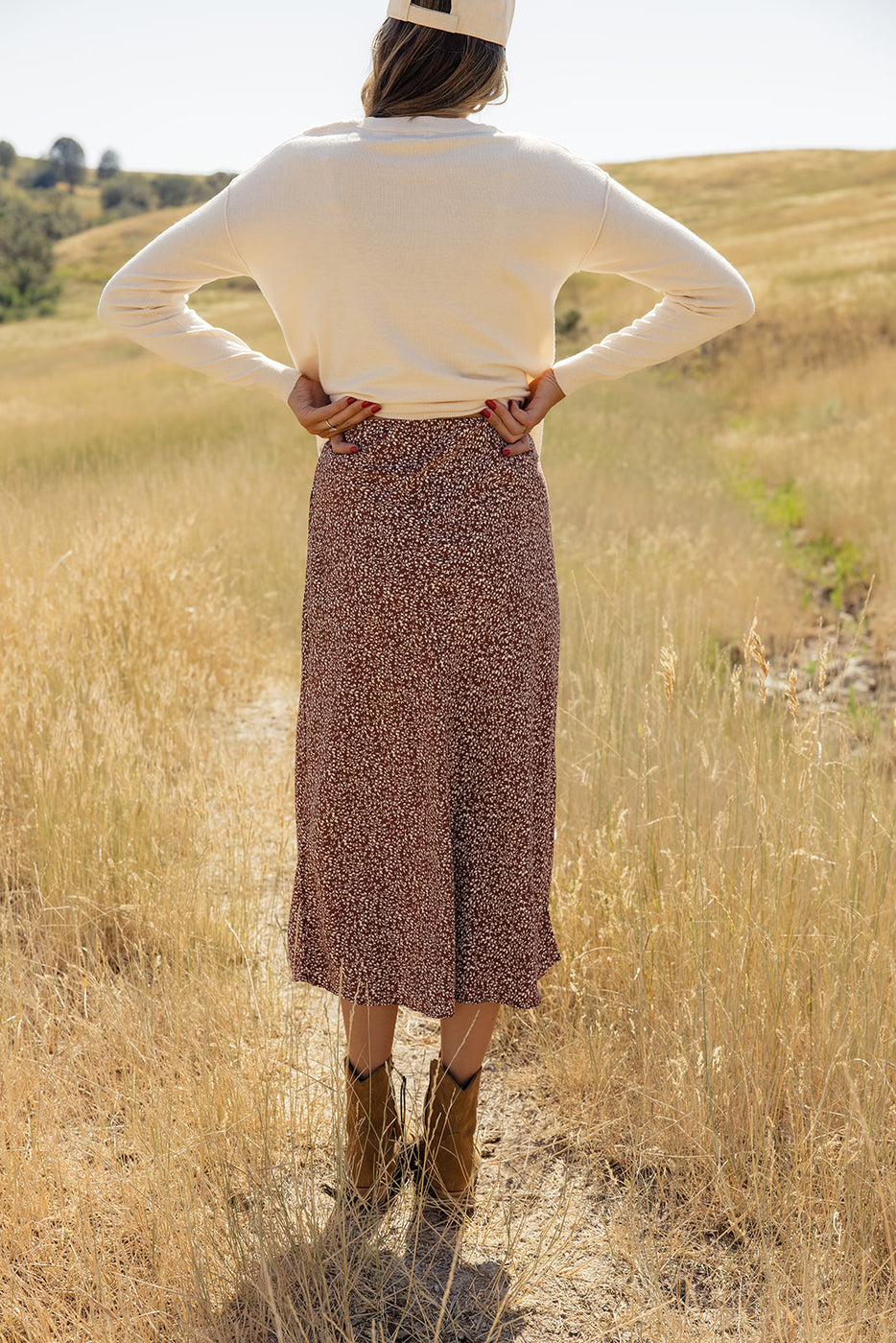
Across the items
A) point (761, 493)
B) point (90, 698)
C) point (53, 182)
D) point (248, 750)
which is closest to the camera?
point (90, 698)

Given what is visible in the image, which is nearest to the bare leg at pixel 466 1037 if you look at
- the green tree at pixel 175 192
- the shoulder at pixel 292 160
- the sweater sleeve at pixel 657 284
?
the sweater sleeve at pixel 657 284

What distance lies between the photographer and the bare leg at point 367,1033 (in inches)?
74.9

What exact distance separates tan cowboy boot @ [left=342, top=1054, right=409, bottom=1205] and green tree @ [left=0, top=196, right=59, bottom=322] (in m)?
48.9

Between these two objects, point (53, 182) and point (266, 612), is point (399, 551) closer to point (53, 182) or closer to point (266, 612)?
point (266, 612)

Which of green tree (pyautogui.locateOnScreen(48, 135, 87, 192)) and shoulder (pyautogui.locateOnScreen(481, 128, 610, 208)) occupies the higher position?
green tree (pyautogui.locateOnScreen(48, 135, 87, 192))

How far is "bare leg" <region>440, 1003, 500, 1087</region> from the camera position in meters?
1.89

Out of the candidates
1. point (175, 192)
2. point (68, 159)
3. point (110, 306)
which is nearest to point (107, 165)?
point (68, 159)

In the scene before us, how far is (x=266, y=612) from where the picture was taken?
5.45 metres

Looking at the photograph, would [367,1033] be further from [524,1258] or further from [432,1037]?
[432,1037]

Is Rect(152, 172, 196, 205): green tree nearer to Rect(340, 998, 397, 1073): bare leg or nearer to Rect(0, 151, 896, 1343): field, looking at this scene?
Rect(0, 151, 896, 1343): field

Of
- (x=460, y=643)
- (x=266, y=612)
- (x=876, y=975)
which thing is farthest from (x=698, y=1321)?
(x=266, y=612)

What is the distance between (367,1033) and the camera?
191cm

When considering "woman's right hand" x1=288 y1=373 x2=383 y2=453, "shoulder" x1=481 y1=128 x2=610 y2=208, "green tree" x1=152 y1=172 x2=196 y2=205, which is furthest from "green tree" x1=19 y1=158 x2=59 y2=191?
"shoulder" x1=481 y1=128 x2=610 y2=208

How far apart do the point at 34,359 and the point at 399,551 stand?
26939 mm
